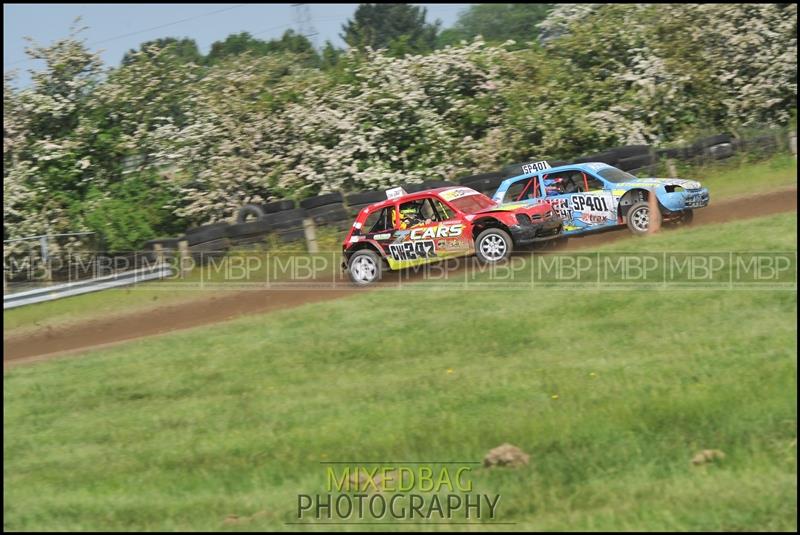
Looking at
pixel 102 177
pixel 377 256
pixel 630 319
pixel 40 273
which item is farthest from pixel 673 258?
pixel 102 177

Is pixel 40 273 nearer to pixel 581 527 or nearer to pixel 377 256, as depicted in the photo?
pixel 377 256

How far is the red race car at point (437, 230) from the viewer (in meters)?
15.0

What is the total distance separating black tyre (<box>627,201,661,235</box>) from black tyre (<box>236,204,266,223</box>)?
329 inches

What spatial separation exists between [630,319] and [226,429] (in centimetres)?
491

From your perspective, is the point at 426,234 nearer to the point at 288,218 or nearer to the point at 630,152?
the point at 288,218

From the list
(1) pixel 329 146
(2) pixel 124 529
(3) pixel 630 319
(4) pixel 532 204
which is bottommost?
(2) pixel 124 529

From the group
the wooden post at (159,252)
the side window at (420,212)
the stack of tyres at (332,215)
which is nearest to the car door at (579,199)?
the side window at (420,212)

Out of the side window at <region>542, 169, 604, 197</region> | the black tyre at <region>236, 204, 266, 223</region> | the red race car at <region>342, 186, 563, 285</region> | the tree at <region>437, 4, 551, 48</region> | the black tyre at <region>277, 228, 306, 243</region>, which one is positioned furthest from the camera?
the tree at <region>437, 4, 551, 48</region>

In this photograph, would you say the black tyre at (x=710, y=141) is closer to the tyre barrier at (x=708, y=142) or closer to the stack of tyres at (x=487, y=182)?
the tyre barrier at (x=708, y=142)

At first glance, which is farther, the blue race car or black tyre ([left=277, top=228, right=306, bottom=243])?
black tyre ([left=277, top=228, right=306, bottom=243])

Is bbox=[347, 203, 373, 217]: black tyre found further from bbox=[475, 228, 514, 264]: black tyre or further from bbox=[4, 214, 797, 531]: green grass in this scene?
bbox=[4, 214, 797, 531]: green grass

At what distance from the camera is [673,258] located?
1310cm

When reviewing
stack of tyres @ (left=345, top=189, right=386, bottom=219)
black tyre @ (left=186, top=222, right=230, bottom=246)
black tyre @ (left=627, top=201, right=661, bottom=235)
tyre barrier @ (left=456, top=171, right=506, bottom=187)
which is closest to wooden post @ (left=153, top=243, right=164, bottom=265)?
black tyre @ (left=186, top=222, right=230, bottom=246)

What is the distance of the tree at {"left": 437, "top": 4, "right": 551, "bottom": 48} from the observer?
100 m
